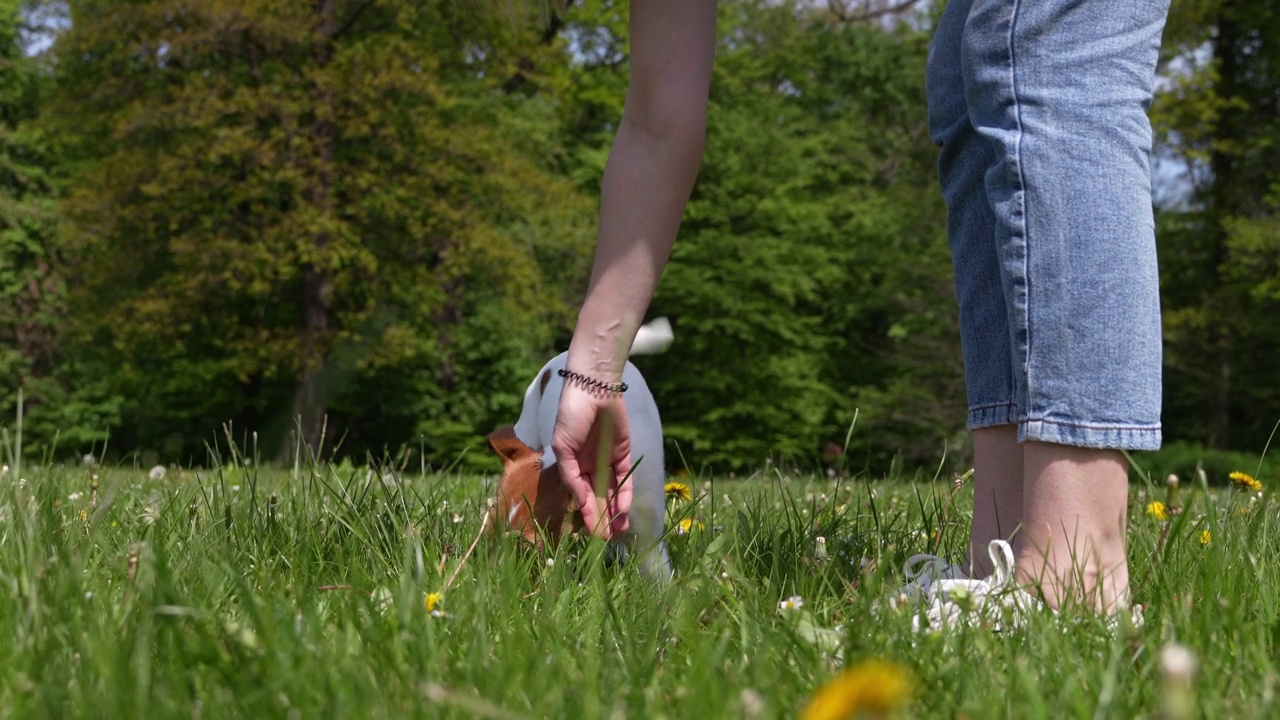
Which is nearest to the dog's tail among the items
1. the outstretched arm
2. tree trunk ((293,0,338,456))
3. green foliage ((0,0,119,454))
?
the outstretched arm

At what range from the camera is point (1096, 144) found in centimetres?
161

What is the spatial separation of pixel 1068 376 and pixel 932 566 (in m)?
0.44

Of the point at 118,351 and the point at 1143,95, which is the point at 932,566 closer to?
the point at 1143,95

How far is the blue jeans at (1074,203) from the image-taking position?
1.56 metres

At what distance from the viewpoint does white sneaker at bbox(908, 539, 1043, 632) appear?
1333mm

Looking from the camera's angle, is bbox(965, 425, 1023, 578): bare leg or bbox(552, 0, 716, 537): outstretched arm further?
bbox(965, 425, 1023, 578): bare leg

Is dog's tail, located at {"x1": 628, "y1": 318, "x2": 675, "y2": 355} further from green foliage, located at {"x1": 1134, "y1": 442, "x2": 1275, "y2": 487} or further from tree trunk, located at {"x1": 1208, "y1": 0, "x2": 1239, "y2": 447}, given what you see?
tree trunk, located at {"x1": 1208, "y1": 0, "x2": 1239, "y2": 447}

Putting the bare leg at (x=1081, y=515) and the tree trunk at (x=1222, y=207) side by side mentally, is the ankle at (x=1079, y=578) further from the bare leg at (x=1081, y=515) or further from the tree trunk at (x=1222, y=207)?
the tree trunk at (x=1222, y=207)

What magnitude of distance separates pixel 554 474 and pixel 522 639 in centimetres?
71

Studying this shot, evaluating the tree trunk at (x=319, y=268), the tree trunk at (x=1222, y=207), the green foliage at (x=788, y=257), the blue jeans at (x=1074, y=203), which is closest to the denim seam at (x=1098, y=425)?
the blue jeans at (x=1074, y=203)

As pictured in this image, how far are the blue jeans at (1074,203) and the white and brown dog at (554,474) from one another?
1.84 ft

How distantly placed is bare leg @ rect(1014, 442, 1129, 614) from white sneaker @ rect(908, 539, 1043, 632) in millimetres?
49

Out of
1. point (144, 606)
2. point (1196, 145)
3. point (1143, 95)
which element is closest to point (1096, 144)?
point (1143, 95)

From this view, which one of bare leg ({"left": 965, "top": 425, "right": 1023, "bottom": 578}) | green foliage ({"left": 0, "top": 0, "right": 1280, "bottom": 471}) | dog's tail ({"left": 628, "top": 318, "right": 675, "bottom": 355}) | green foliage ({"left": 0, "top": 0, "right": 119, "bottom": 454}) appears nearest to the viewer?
bare leg ({"left": 965, "top": 425, "right": 1023, "bottom": 578})
